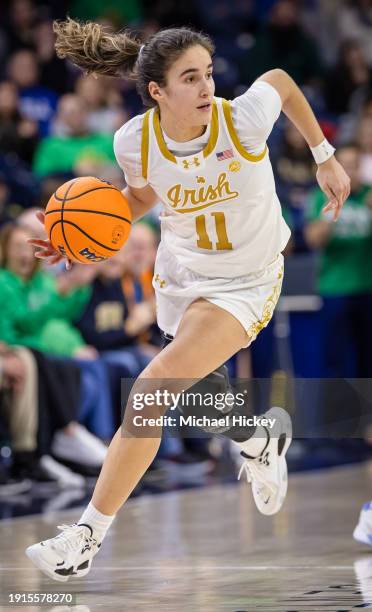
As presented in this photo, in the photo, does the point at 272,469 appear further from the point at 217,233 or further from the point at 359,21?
the point at 359,21

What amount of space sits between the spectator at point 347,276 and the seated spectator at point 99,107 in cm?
214

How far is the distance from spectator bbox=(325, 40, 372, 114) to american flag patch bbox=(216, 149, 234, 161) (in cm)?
941

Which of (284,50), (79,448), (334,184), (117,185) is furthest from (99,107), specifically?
(334,184)

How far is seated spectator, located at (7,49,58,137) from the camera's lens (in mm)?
11539

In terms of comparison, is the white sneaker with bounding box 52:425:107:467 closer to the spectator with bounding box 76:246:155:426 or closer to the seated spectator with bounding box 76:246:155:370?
the spectator with bounding box 76:246:155:426

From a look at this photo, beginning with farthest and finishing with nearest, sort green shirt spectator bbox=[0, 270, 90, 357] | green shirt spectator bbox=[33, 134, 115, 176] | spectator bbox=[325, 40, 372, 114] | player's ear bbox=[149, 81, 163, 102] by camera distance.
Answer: spectator bbox=[325, 40, 372, 114], green shirt spectator bbox=[33, 134, 115, 176], green shirt spectator bbox=[0, 270, 90, 357], player's ear bbox=[149, 81, 163, 102]

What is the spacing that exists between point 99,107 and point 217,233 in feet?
21.8

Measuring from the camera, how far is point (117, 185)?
367 inches

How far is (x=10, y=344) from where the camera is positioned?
7762 millimetres

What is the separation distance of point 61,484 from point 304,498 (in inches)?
64.8

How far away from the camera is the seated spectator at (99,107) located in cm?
1077

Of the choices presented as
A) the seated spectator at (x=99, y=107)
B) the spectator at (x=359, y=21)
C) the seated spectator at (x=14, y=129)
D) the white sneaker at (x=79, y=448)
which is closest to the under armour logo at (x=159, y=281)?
the white sneaker at (x=79, y=448)

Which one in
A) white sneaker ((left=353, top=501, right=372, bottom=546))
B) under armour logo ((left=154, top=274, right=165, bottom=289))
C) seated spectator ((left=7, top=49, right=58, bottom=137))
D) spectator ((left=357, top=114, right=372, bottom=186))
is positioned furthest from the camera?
seated spectator ((left=7, top=49, right=58, bottom=137))

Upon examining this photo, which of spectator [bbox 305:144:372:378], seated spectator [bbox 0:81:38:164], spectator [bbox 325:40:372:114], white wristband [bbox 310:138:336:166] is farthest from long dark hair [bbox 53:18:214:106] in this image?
spectator [bbox 325:40:372:114]
